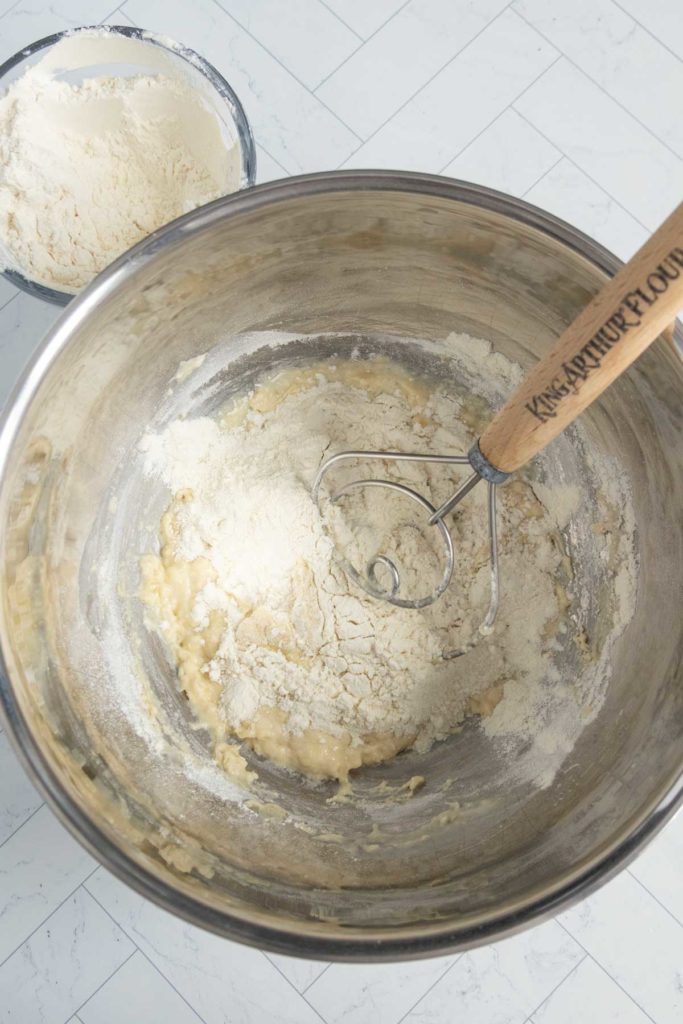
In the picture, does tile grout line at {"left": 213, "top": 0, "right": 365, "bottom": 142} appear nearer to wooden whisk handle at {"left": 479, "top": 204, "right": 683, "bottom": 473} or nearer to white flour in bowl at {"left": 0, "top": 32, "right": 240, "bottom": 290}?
white flour in bowl at {"left": 0, "top": 32, "right": 240, "bottom": 290}

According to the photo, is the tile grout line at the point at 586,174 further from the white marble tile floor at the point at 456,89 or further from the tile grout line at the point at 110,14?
the tile grout line at the point at 110,14

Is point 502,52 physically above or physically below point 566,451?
above

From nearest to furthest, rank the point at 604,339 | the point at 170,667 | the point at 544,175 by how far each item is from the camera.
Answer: the point at 604,339, the point at 170,667, the point at 544,175

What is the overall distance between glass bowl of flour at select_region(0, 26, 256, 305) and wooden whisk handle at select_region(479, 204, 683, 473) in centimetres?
60

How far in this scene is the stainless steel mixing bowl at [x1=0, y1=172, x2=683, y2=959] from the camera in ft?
2.86

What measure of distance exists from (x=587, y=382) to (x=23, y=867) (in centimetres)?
101

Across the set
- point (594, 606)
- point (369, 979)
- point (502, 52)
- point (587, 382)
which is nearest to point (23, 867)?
point (369, 979)

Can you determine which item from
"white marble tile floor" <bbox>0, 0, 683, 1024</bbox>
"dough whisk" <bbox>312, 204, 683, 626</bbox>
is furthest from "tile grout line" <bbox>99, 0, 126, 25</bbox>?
"dough whisk" <bbox>312, 204, 683, 626</bbox>

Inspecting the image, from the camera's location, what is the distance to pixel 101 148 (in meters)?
1.21

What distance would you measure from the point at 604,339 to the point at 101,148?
2.76 ft

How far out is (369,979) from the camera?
3.92 ft

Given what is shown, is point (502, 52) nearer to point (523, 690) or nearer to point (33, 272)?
point (33, 272)

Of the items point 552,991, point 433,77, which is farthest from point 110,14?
point 552,991

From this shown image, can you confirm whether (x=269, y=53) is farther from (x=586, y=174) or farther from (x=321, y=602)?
(x=321, y=602)
